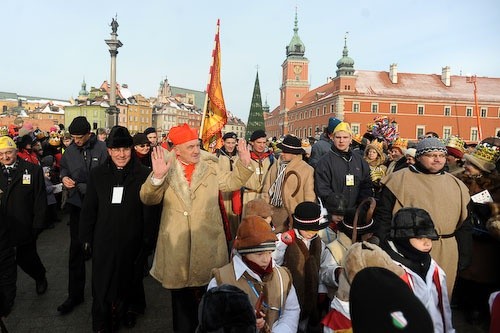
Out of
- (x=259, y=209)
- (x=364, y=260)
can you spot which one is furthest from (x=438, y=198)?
(x=259, y=209)

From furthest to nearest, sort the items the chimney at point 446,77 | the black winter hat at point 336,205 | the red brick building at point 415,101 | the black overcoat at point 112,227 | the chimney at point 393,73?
the chimney at point 393,73 → the chimney at point 446,77 → the red brick building at point 415,101 → the black winter hat at point 336,205 → the black overcoat at point 112,227

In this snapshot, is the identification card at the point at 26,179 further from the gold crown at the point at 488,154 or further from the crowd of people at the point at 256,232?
the gold crown at the point at 488,154

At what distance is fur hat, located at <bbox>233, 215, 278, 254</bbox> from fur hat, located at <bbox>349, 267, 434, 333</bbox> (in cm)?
140

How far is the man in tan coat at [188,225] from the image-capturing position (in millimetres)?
3170

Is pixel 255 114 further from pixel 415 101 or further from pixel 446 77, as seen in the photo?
pixel 446 77

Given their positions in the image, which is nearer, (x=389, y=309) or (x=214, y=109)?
(x=389, y=309)

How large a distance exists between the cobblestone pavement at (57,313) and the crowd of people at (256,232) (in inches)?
4.9

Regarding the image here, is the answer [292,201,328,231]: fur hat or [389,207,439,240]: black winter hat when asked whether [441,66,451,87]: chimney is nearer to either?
[292,201,328,231]: fur hat

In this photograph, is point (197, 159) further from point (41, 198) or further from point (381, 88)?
point (381, 88)

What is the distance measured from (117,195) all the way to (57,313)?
71.7 inches

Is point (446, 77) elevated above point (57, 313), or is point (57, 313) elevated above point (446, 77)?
point (446, 77)

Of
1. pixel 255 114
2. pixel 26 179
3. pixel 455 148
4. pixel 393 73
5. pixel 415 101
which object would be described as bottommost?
pixel 26 179

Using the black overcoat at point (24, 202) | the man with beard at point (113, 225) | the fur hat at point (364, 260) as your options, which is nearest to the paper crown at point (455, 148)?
the fur hat at point (364, 260)

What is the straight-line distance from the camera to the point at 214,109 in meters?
5.78
